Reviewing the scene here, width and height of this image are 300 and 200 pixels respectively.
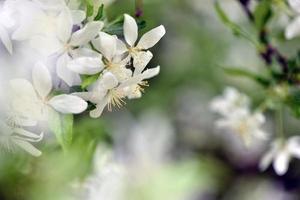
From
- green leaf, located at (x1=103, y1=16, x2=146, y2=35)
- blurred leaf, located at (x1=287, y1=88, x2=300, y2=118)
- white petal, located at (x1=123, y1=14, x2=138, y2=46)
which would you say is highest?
white petal, located at (x1=123, y1=14, x2=138, y2=46)

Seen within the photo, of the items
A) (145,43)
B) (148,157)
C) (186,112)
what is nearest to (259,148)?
(186,112)

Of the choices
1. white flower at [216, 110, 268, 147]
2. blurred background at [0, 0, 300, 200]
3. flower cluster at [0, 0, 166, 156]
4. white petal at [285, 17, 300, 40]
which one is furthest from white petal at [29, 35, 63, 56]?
blurred background at [0, 0, 300, 200]

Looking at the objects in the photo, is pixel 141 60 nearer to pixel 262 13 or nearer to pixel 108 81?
pixel 108 81

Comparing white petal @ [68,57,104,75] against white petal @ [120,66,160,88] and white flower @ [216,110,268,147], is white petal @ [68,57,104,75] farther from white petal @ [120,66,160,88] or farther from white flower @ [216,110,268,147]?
white flower @ [216,110,268,147]

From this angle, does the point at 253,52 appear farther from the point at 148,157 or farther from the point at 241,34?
the point at 241,34

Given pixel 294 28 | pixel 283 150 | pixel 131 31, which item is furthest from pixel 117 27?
pixel 283 150

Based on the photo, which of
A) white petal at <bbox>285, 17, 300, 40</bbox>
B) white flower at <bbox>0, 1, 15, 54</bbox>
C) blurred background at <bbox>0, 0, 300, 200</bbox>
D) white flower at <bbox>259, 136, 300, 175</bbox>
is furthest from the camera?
blurred background at <bbox>0, 0, 300, 200</bbox>
